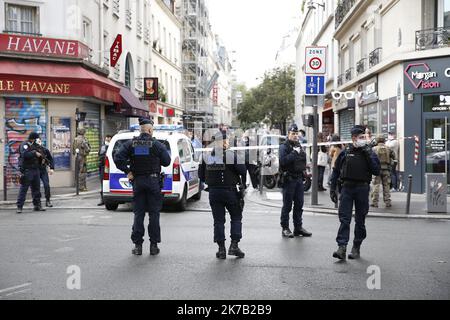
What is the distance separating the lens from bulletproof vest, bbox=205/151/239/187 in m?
7.55

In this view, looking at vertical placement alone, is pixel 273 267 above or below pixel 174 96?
below

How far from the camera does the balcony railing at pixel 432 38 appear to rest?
16.4 meters

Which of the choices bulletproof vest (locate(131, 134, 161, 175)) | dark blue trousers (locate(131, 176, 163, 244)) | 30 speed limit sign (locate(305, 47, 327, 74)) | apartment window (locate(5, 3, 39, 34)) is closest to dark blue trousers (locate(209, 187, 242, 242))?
dark blue trousers (locate(131, 176, 163, 244))

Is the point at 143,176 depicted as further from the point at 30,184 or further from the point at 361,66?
the point at 361,66

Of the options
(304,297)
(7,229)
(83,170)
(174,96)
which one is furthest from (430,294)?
(174,96)

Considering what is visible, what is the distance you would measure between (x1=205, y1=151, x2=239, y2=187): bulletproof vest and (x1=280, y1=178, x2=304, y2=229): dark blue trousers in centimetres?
191

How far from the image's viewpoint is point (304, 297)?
18.2 ft

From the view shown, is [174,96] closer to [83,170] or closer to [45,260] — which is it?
[83,170]

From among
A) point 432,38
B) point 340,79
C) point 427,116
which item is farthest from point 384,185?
point 340,79

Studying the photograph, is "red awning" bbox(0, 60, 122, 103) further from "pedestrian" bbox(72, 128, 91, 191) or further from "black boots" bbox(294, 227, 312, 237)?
"black boots" bbox(294, 227, 312, 237)

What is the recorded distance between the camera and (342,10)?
2786 cm

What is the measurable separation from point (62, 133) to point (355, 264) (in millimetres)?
14800

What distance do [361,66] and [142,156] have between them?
17771mm

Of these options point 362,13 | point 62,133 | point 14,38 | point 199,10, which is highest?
point 199,10
